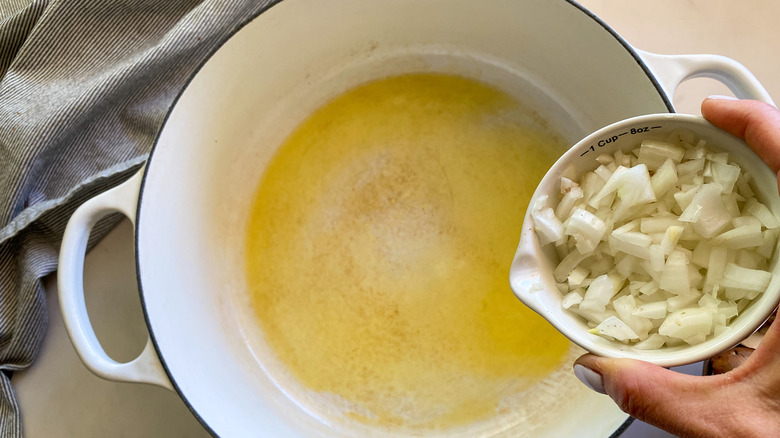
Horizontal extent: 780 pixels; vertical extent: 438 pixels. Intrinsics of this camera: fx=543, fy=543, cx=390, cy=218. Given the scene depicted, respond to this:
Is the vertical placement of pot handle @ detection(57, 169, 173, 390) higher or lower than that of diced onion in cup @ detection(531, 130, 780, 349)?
lower

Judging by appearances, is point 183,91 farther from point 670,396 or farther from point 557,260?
point 670,396

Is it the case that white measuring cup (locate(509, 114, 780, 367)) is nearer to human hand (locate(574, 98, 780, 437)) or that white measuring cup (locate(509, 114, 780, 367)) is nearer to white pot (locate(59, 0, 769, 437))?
human hand (locate(574, 98, 780, 437))

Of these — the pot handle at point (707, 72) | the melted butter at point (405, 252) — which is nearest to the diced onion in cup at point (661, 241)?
the pot handle at point (707, 72)

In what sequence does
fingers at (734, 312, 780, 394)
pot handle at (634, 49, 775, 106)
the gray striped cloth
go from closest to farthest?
fingers at (734, 312, 780, 394) < pot handle at (634, 49, 775, 106) < the gray striped cloth

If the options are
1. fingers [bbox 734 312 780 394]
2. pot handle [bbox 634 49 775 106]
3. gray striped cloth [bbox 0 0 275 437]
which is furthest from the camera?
gray striped cloth [bbox 0 0 275 437]

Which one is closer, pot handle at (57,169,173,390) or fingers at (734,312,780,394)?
fingers at (734,312,780,394)

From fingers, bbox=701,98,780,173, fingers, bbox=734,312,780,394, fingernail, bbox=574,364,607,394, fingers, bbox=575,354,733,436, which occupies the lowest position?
fingernail, bbox=574,364,607,394

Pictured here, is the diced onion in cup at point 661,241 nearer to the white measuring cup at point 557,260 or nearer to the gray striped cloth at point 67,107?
the white measuring cup at point 557,260

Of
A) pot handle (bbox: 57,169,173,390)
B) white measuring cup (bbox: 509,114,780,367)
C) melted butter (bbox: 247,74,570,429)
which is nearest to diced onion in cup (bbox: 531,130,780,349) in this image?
white measuring cup (bbox: 509,114,780,367)
